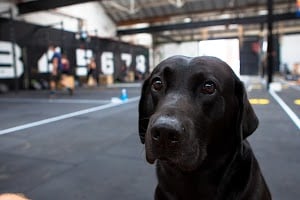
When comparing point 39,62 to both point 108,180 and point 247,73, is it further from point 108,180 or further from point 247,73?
point 247,73

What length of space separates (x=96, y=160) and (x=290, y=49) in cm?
2577

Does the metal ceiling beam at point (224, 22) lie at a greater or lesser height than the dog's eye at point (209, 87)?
greater

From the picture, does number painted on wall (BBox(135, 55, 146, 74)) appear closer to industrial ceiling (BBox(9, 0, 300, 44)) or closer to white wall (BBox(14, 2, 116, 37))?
industrial ceiling (BBox(9, 0, 300, 44))

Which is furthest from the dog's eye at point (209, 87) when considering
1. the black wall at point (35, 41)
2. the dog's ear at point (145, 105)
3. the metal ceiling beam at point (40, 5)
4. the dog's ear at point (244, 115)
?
the black wall at point (35, 41)

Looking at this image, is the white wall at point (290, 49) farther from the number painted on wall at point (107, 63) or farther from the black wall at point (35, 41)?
the black wall at point (35, 41)

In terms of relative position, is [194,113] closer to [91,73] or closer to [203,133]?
[203,133]

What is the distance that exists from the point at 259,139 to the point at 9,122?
3922 millimetres

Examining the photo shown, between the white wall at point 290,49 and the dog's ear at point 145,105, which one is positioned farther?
the white wall at point 290,49

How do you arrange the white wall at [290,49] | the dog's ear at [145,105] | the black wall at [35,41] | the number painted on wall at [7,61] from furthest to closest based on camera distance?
the white wall at [290,49] → the black wall at [35,41] → the number painted on wall at [7,61] → the dog's ear at [145,105]

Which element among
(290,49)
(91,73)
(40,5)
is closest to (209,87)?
(40,5)

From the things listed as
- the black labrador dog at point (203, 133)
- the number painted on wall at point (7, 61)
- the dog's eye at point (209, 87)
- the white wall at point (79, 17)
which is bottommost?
the black labrador dog at point (203, 133)

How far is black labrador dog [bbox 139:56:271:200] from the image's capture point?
3.61ft

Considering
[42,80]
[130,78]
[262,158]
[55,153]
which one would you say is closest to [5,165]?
[55,153]

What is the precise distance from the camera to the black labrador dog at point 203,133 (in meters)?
1.10
